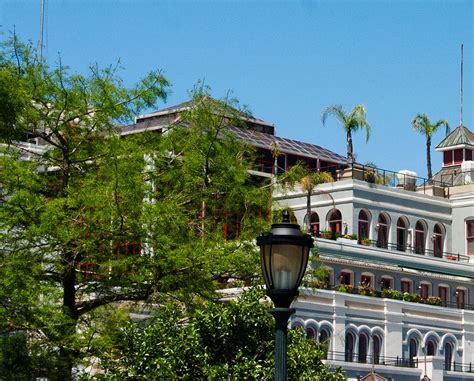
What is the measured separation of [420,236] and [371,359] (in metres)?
11.0

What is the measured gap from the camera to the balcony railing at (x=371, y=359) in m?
58.3

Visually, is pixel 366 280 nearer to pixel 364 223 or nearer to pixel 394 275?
pixel 394 275

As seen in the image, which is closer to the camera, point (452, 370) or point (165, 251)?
A: point (165, 251)

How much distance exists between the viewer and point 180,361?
2317 centimetres

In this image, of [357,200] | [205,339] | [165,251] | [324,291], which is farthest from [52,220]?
[357,200]

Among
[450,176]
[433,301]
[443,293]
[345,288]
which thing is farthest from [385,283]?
[450,176]

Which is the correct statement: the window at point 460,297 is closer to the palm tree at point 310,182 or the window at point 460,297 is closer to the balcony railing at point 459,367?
the balcony railing at point 459,367

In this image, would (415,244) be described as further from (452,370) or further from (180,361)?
(180,361)

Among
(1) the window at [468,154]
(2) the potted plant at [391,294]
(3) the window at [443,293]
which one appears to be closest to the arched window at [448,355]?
(3) the window at [443,293]

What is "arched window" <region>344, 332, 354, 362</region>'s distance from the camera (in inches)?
2334

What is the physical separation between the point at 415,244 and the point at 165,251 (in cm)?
4247

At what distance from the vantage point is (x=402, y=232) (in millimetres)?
68188

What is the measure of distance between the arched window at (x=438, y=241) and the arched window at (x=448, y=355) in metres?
6.50

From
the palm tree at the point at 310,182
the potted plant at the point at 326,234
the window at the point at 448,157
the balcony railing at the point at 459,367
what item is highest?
the window at the point at 448,157
